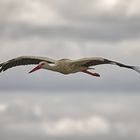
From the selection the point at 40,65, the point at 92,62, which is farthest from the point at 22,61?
the point at 92,62

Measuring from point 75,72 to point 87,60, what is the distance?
157cm

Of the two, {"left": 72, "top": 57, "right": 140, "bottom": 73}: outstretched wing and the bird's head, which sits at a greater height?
the bird's head

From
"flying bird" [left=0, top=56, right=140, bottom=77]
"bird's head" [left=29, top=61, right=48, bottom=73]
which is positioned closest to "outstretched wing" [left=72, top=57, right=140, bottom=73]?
"flying bird" [left=0, top=56, right=140, bottom=77]

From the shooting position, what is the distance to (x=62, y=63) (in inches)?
1318

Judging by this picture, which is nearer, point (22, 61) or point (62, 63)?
point (62, 63)

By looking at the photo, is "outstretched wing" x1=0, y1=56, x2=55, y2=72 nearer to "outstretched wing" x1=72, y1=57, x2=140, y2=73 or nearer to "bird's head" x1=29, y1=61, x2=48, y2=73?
"bird's head" x1=29, y1=61, x2=48, y2=73

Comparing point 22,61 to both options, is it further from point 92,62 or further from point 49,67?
point 92,62

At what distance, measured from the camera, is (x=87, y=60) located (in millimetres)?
32031

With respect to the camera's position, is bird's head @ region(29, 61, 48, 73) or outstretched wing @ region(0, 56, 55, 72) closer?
bird's head @ region(29, 61, 48, 73)

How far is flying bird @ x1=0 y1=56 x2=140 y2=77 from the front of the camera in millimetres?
31858

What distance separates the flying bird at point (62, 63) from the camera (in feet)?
105

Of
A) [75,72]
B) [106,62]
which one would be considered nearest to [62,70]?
[75,72]

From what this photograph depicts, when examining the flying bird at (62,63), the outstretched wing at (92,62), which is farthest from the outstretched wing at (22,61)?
the outstretched wing at (92,62)

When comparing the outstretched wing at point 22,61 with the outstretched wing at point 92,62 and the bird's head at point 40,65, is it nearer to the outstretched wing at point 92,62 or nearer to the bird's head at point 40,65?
the bird's head at point 40,65
